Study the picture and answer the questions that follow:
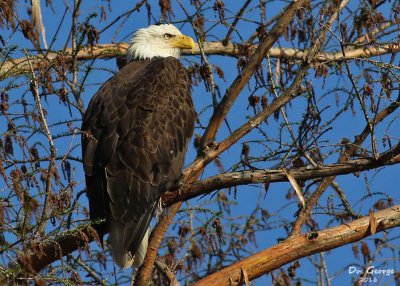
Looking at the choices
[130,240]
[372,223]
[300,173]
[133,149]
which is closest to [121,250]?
[130,240]

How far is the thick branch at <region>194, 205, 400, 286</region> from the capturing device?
20.8 feet

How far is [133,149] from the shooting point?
669 centimetres

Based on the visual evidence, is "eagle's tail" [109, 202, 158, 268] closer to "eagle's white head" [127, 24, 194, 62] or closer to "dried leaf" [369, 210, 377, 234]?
"dried leaf" [369, 210, 377, 234]

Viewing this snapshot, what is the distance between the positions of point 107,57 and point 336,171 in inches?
185

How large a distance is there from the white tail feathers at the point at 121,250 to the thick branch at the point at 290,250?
0.63m

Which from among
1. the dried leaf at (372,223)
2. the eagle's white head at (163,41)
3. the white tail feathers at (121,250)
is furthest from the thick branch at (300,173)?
the eagle's white head at (163,41)

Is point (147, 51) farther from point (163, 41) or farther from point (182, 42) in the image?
point (182, 42)

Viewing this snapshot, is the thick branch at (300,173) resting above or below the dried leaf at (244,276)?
above

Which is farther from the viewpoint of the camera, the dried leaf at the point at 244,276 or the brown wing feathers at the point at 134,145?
the brown wing feathers at the point at 134,145

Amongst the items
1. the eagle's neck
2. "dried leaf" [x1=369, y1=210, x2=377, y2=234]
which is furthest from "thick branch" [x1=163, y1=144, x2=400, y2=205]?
the eagle's neck

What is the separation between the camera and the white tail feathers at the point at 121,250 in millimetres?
6578

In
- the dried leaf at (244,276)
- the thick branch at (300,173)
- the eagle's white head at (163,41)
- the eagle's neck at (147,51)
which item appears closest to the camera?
the thick branch at (300,173)

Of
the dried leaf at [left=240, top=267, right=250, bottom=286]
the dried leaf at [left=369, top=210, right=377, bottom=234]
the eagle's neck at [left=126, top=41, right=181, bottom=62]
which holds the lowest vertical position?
the dried leaf at [left=240, top=267, right=250, bottom=286]

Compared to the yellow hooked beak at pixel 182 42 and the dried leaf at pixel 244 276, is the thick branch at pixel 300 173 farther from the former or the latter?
the yellow hooked beak at pixel 182 42
